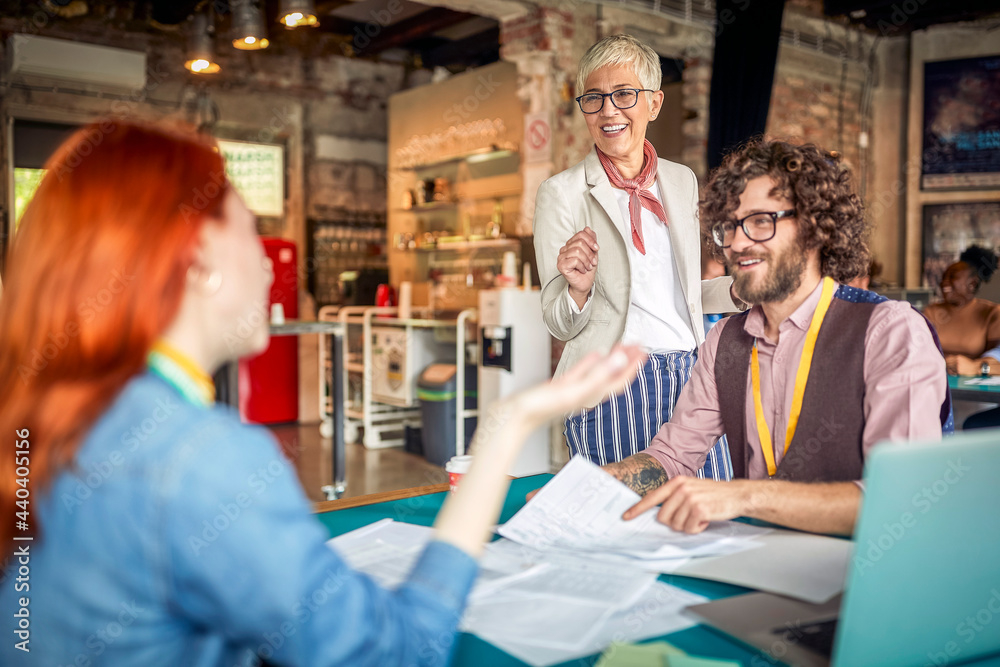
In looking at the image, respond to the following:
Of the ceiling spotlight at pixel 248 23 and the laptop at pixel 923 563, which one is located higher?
the ceiling spotlight at pixel 248 23

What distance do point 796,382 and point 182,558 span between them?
1.12 m

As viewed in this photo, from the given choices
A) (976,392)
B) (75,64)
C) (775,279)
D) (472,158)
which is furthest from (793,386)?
(75,64)

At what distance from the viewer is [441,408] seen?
550 cm

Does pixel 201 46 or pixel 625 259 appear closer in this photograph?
pixel 625 259

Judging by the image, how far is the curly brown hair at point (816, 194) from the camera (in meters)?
1.59

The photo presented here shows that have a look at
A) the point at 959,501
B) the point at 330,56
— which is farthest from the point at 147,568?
the point at 330,56

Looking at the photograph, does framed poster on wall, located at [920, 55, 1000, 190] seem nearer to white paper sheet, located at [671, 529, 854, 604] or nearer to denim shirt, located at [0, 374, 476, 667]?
white paper sheet, located at [671, 529, 854, 604]

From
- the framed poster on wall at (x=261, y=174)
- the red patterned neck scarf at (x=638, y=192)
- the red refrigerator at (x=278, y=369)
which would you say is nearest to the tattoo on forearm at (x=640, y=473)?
the red patterned neck scarf at (x=638, y=192)

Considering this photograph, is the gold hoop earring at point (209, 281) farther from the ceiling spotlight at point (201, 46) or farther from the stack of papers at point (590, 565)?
the ceiling spotlight at point (201, 46)

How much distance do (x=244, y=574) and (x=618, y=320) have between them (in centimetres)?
154

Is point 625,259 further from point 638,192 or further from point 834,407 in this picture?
point 834,407

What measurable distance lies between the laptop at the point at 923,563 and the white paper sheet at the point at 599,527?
11.8 inches

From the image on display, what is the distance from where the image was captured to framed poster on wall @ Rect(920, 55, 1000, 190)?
23.5ft

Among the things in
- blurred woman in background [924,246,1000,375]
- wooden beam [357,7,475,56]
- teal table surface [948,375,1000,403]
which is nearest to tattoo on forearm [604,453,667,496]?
teal table surface [948,375,1000,403]
